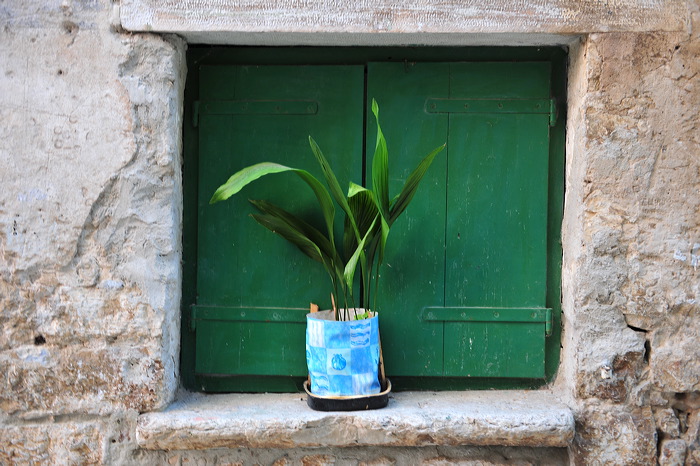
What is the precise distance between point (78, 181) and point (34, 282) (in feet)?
1.20

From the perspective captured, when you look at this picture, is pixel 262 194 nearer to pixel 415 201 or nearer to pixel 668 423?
pixel 415 201

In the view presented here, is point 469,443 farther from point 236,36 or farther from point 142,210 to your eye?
point 236,36

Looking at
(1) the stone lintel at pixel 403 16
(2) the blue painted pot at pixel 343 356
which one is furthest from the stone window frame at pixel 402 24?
(2) the blue painted pot at pixel 343 356

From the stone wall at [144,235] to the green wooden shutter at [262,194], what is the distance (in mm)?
211

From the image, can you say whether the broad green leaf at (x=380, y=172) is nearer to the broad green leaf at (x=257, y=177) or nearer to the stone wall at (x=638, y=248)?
the broad green leaf at (x=257, y=177)

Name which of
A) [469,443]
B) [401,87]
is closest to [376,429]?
[469,443]

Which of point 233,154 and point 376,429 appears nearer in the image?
point 376,429

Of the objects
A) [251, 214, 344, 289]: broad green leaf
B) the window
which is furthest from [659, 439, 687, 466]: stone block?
[251, 214, 344, 289]: broad green leaf

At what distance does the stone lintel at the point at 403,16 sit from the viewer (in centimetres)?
203

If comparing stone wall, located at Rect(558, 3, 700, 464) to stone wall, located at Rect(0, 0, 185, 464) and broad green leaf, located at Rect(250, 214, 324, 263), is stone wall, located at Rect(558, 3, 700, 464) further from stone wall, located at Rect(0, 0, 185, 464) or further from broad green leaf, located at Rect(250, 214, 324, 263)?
stone wall, located at Rect(0, 0, 185, 464)

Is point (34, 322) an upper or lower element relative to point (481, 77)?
lower

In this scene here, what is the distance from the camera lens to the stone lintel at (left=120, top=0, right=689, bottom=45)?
79.7 inches

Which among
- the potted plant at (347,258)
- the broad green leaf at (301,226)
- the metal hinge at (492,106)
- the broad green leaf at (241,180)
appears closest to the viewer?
the broad green leaf at (241,180)

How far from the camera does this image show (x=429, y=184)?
2258 millimetres
